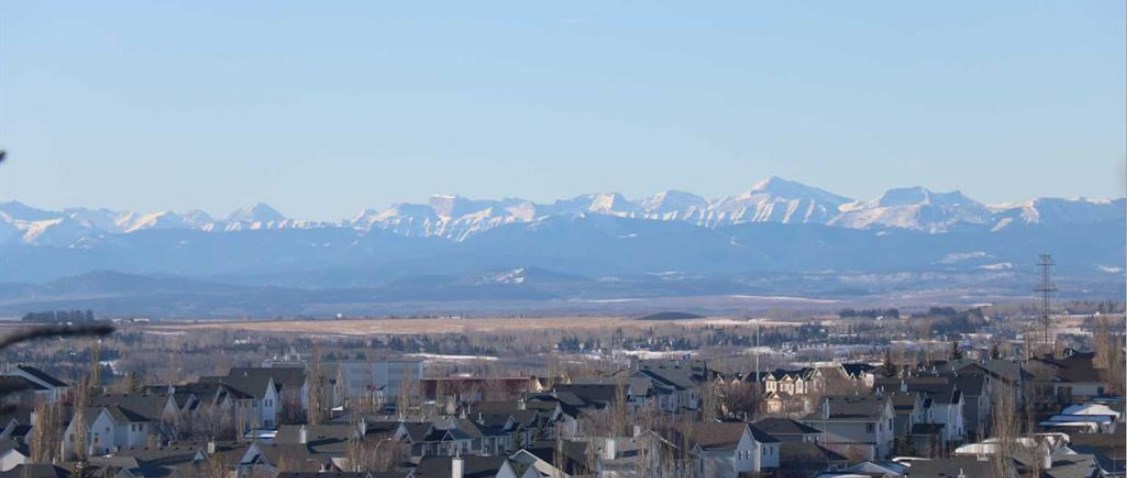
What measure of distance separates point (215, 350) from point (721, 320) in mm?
46474

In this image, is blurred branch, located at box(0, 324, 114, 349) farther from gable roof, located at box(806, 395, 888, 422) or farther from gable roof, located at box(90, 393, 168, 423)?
gable roof, located at box(90, 393, 168, 423)

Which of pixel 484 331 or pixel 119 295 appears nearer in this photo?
pixel 484 331

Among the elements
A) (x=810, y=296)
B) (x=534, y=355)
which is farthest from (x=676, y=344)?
(x=810, y=296)

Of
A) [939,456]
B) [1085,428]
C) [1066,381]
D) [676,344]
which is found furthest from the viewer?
[676,344]

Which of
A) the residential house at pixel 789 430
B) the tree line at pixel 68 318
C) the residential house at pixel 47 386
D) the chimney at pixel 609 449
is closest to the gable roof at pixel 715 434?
the chimney at pixel 609 449

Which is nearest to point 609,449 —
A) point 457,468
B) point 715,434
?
point 715,434

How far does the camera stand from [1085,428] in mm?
40469

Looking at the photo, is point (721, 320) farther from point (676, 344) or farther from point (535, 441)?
point (535, 441)

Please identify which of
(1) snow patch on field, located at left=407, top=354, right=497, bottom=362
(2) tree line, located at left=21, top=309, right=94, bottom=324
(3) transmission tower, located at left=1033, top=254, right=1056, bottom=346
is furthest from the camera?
(1) snow patch on field, located at left=407, top=354, right=497, bottom=362

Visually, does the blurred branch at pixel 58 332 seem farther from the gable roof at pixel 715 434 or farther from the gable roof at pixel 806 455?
the gable roof at pixel 806 455

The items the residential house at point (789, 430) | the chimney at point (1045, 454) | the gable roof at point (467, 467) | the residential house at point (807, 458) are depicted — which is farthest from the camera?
the residential house at point (789, 430)

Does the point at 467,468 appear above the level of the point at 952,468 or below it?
above

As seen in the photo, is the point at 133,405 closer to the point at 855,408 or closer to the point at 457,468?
the point at 855,408

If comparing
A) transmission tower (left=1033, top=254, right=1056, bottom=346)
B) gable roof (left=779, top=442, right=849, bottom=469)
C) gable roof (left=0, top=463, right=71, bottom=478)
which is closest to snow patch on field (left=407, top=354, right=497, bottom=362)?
transmission tower (left=1033, top=254, right=1056, bottom=346)
